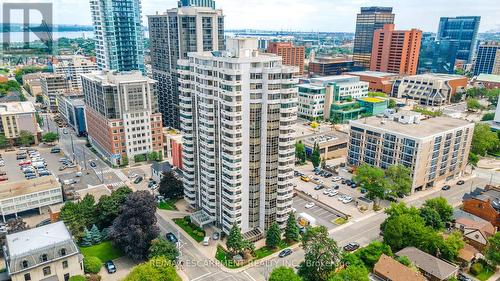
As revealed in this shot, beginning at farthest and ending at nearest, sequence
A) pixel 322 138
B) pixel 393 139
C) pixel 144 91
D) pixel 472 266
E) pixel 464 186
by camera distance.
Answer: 1. pixel 322 138
2. pixel 144 91
3. pixel 464 186
4. pixel 393 139
5. pixel 472 266

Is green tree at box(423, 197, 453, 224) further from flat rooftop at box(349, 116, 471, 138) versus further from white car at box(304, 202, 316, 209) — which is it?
white car at box(304, 202, 316, 209)

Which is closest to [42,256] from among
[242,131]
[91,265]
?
[91,265]

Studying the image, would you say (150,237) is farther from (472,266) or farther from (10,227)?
(472,266)

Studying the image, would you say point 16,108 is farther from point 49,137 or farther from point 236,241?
point 236,241

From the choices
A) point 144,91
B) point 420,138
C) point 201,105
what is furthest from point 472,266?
point 144,91

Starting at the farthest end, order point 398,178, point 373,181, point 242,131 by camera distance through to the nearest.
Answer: point 398,178 < point 373,181 < point 242,131
